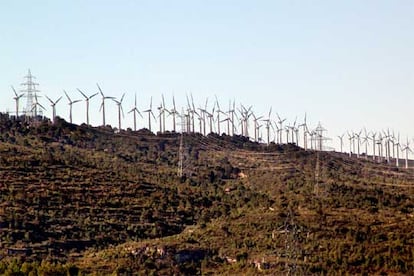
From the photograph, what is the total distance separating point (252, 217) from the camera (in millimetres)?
90750

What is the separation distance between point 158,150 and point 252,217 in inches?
2036

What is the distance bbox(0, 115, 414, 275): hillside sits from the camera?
7444 cm

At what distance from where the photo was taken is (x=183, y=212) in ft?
314

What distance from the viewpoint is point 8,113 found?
6289 inches

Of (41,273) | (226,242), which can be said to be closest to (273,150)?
(226,242)

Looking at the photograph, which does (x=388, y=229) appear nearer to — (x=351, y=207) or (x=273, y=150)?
(x=351, y=207)

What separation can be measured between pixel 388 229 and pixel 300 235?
869cm

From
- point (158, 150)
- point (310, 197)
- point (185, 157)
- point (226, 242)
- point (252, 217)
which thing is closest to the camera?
A: point (226, 242)

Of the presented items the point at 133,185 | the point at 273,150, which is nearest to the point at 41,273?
the point at 133,185

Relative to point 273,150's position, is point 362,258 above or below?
below

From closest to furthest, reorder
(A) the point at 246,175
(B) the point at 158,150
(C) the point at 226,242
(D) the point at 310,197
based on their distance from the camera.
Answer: (C) the point at 226,242 < (D) the point at 310,197 < (A) the point at 246,175 < (B) the point at 158,150

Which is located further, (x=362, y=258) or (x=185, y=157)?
(x=185, y=157)

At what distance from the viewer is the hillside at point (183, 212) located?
244ft

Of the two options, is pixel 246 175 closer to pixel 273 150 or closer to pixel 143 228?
pixel 273 150
